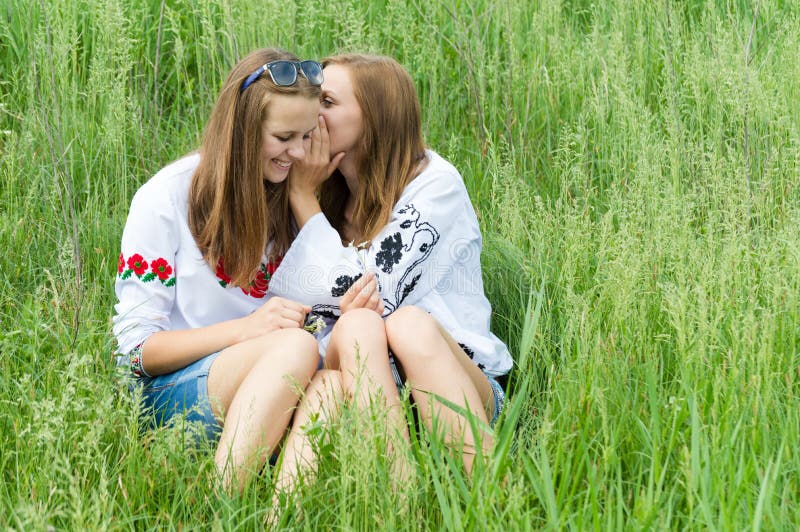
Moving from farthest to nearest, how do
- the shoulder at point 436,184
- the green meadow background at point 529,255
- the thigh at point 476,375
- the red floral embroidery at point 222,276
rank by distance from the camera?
the shoulder at point 436,184
the red floral embroidery at point 222,276
the thigh at point 476,375
the green meadow background at point 529,255

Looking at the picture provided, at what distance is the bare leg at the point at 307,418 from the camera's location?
2242 millimetres

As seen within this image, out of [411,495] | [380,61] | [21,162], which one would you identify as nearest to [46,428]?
[411,495]

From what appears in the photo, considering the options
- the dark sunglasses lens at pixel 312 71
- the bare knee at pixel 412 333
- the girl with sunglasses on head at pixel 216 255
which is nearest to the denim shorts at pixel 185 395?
the girl with sunglasses on head at pixel 216 255

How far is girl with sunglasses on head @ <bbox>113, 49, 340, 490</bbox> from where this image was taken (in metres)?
2.58

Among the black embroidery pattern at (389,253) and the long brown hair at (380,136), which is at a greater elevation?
the long brown hair at (380,136)

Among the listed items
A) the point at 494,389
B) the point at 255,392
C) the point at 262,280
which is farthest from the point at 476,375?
the point at 262,280

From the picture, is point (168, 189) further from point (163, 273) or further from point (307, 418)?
point (307, 418)

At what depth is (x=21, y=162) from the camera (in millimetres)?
3594

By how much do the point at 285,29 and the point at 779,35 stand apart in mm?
2152

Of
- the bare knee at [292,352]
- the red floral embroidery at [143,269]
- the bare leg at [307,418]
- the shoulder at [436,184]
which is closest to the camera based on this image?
the bare leg at [307,418]

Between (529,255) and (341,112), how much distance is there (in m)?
0.84

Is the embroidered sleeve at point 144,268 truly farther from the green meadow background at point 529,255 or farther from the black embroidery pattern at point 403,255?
the black embroidery pattern at point 403,255

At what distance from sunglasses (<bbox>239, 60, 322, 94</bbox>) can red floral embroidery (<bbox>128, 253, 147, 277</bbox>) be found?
549 millimetres

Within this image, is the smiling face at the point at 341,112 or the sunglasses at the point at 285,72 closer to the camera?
the sunglasses at the point at 285,72
